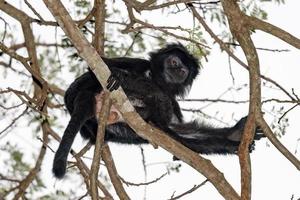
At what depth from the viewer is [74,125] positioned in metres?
4.13

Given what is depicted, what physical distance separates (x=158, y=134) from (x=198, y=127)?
1.42 m

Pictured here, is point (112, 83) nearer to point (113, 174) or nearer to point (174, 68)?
point (113, 174)

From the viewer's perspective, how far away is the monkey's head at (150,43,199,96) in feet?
16.6

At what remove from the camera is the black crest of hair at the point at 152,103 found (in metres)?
4.27

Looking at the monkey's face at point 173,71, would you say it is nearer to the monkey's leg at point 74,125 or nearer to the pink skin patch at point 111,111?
the pink skin patch at point 111,111

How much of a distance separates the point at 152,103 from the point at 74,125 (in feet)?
2.05

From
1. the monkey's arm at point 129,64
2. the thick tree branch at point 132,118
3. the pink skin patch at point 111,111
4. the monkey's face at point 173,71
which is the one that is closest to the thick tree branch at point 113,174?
the pink skin patch at point 111,111

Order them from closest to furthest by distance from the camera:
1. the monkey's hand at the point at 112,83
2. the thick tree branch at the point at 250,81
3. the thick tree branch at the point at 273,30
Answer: the thick tree branch at the point at 273,30, the thick tree branch at the point at 250,81, the monkey's hand at the point at 112,83

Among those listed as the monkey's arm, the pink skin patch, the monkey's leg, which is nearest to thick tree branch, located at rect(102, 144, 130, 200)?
the pink skin patch

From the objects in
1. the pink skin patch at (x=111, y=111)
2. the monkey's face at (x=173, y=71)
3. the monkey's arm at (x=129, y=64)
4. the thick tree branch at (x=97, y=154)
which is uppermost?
the monkey's face at (x=173, y=71)

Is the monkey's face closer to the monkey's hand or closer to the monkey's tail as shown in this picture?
the monkey's tail

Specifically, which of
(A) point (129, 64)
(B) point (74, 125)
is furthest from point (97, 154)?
(A) point (129, 64)

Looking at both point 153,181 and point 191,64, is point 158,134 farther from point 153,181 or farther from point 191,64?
point 191,64

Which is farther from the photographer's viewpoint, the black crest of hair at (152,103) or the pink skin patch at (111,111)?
the pink skin patch at (111,111)
